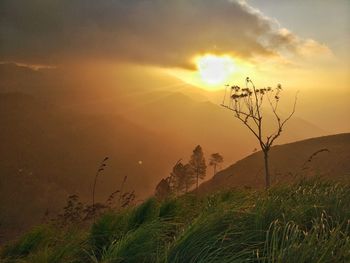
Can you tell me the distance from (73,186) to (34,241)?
580 ft

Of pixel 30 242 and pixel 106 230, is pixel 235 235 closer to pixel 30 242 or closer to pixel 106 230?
pixel 106 230

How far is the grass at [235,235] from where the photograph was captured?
9.95 ft

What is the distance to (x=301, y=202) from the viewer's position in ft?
15.3

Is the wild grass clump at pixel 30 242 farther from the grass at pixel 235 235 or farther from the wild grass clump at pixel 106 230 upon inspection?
the wild grass clump at pixel 106 230

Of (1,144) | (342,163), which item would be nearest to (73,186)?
(1,144)

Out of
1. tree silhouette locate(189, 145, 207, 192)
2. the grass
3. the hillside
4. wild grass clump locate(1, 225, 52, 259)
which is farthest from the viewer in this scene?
tree silhouette locate(189, 145, 207, 192)

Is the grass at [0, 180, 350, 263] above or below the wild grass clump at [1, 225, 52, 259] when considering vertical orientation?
above

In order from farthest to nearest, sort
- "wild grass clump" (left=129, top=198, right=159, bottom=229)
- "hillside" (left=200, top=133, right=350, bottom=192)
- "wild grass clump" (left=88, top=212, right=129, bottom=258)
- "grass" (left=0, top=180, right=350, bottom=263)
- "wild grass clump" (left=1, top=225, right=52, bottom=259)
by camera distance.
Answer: "hillside" (left=200, top=133, right=350, bottom=192), "wild grass clump" (left=1, top=225, right=52, bottom=259), "wild grass clump" (left=129, top=198, right=159, bottom=229), "wild grass clump" (left=88, top=212, right=129, bottom=258), "grass" (left=0, top=180, right=350, bottom=263)

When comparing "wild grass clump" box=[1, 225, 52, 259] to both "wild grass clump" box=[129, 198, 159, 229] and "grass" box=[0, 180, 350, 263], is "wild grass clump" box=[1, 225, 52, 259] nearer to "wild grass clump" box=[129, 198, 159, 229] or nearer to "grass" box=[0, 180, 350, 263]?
"grass" box=[0, 180, 350, 263]

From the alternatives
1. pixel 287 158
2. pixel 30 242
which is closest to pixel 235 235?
pixel 30 242

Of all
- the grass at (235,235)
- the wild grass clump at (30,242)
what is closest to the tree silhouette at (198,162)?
the wild grass clump at (30,242)

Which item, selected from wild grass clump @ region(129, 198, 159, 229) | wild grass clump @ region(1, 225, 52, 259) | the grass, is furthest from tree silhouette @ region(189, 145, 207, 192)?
the grass

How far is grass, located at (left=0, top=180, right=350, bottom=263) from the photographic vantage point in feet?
9.95

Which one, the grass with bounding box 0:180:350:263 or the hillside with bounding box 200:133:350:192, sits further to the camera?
the hillside with bounding box 200:133:350:192
